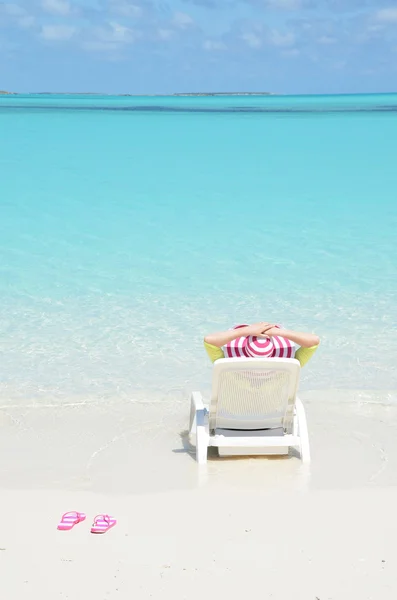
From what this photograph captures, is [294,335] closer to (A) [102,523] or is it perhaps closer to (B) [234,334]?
(B) [234,334]

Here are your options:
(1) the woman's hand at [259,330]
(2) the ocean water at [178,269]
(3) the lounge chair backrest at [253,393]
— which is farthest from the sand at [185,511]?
(2) the ocean water at [178,269]

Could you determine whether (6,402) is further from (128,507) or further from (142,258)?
(142,258)

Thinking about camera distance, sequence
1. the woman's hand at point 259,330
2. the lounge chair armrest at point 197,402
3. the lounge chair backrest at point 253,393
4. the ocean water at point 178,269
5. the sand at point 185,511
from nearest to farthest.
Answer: the sand at point 185,511, the lounge chair backrest at point 253,393, the woman's hand at point 259,330, the lounge chair armrest at point 197,402, the ocean water at point 178,269

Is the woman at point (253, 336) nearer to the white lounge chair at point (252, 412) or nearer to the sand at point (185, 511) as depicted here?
the white lounge chair at point (252, 412)

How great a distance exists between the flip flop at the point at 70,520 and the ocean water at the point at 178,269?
2.27 m

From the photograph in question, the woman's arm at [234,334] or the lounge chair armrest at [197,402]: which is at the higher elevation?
the woman's arm at [234,334]

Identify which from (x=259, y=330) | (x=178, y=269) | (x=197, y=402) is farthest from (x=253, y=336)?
(x=178, y=269)

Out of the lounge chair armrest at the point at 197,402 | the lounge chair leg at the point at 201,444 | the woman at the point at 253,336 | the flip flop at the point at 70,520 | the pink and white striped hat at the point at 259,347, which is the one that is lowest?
the flip flop at the point at 70,520

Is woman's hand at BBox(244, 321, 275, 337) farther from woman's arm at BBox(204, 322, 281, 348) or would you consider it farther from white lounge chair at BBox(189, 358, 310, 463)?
white lounge chair at BBox(189, 358, 310, 463)

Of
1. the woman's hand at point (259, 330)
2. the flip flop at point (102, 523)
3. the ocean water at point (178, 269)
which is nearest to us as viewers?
the flip flop at point (102, 523)

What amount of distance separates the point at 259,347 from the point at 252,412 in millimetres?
357

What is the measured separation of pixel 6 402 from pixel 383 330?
3.38m

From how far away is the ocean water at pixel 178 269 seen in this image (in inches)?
285

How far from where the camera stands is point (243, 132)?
3572cm
